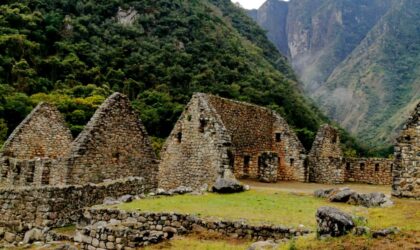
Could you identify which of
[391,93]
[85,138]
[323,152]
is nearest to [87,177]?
[85,138]

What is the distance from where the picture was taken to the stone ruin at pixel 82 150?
15.8 m

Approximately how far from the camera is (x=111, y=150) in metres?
16.9

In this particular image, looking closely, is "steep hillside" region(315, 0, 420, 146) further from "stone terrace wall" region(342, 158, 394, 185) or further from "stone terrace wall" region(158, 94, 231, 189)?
"stone terrace wall" region(158, 94, 231, 189)

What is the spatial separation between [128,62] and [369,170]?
2376 inches

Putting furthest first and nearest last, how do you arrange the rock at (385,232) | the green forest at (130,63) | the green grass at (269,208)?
the green forest at (130,63), the green grass at (269,208), the rock at (385,232)

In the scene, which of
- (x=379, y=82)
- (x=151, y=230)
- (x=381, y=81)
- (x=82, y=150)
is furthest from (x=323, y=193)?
(x=379, y=82)

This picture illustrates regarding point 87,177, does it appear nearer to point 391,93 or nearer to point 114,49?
point 114,49

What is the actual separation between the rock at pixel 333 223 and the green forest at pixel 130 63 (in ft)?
116

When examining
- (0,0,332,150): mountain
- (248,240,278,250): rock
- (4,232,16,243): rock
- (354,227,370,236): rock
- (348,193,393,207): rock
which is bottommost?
(4,232,16,243): rock

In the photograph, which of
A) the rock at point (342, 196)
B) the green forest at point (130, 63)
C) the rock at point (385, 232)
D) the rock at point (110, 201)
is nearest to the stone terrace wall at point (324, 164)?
the rock at point (342, 196)

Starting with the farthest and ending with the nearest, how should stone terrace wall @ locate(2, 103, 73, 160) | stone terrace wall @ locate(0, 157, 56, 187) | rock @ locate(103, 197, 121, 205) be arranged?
stone terrace wall @ locate(2, 103, 73, 160) < stone terrace wall @ locate(0, 157, 56, 187) < rock @ locate(103, 197, 121, 205)

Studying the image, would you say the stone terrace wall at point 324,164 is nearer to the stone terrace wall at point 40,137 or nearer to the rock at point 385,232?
the stone terrace wall at point 40,137

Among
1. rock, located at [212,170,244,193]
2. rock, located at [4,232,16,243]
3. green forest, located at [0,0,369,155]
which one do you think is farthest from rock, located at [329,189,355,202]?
green forest, located at [0,0,369,155]

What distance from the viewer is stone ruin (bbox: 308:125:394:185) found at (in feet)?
82.7
